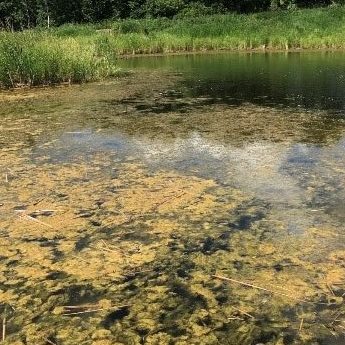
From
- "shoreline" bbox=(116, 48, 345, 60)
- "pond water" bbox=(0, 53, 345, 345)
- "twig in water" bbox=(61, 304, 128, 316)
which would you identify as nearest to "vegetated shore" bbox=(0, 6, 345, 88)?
"shoreline" bbox=(116, 48, 345, 60)

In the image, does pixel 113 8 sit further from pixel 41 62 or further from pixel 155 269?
pixel 155 269

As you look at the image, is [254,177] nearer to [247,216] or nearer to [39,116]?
[247,216]

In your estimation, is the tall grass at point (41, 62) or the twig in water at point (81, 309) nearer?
the twig in water at point (81, 309)

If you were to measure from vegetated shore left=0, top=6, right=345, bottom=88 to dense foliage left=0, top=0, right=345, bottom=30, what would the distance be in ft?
19.2

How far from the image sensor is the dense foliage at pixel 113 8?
24.5m

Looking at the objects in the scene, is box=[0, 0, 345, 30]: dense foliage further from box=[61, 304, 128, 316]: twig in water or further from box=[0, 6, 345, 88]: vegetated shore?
box=[61, 304, 128, 316]: twig in water

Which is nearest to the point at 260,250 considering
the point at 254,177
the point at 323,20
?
the point at 254,177

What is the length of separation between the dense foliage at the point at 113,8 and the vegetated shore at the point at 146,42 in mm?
5857

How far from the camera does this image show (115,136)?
4.25m

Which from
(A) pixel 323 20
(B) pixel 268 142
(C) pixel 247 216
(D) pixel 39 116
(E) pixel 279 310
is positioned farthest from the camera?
(A) pixel 323 20

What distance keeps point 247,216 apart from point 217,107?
3152 millimetres

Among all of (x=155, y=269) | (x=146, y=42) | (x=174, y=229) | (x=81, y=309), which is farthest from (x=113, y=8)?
(x=81, y=309)

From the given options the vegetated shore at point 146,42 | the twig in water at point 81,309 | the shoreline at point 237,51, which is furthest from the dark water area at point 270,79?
the twig in water at point 81,309

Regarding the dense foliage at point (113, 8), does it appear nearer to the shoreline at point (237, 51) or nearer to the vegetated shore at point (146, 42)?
the vegetated shore at point (146, 42)
